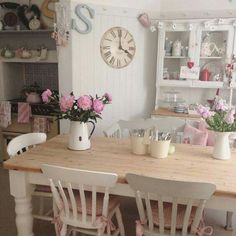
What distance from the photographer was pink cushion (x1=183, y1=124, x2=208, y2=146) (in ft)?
7.97

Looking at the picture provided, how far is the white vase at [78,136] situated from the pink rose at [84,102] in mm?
153

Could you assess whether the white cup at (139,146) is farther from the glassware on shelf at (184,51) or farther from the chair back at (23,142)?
the glassware on shelf at (184,51)

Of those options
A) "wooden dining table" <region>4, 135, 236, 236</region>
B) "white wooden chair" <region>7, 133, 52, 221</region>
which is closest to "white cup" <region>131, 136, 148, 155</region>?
"wooden dining table" <region>4, 135, 236, 236</region>

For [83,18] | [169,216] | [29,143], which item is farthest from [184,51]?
[169,216]

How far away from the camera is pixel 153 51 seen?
3754 millimetres

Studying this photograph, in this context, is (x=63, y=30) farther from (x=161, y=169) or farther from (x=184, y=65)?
(x=161, y=169)

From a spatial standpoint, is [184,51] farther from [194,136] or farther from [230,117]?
[230,117]

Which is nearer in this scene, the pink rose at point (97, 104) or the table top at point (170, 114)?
the pink rose at point (97, 104)

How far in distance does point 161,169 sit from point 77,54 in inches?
80.4

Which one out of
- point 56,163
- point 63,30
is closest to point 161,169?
point 56,163

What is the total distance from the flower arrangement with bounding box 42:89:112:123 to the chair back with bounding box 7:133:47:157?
16.1 inches

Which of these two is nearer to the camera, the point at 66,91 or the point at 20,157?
the point at 20,157

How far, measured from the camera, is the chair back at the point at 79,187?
1.50m

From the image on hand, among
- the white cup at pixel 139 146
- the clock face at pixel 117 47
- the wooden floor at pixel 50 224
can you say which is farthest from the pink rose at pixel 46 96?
the clock face at pixel 117 47
